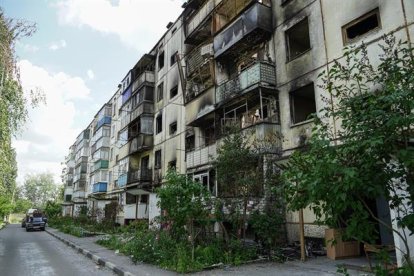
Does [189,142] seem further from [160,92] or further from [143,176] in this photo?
[160,92]

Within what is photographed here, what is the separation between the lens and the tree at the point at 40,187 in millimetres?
123688

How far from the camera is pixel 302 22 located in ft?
50.5

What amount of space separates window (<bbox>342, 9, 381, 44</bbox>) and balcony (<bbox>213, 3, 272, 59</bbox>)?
4.51m

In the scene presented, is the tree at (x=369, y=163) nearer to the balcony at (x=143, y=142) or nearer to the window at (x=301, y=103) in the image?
the window at (x=301, y=103)

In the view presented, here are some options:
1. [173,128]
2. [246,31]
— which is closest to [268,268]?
[246,31]

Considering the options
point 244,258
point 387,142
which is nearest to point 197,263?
point 244,258

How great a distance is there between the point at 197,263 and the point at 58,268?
513 centimetres

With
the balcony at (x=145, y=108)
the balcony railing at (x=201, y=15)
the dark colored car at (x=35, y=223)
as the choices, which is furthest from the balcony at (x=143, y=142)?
the dark colored car at (x=35, y=223)

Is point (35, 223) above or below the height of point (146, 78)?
below

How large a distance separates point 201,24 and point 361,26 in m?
11.1

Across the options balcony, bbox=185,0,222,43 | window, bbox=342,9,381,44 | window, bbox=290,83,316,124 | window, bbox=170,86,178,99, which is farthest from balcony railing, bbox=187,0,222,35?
window, bbox=342,9,381,44

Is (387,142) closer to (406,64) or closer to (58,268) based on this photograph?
(406,64)

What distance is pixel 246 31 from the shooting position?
16.8 m

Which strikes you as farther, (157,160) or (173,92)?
(157,160)
